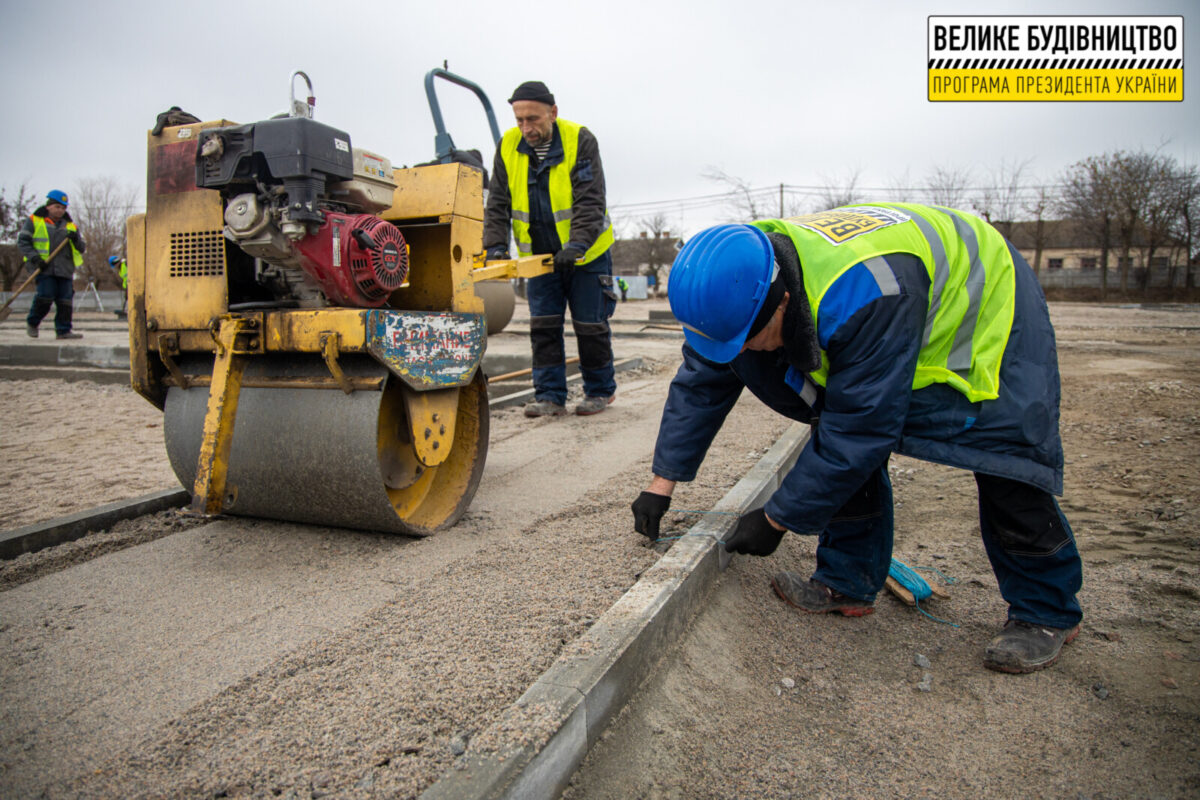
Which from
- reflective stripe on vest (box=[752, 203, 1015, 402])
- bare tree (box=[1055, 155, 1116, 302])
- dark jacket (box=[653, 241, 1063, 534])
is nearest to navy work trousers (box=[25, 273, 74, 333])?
dark jacket (box=[653, 241, 1063, 534])

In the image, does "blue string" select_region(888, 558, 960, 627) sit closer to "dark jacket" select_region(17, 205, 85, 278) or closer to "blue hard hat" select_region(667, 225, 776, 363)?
"blue hard hat" select_region(667, 225, 776, 363)

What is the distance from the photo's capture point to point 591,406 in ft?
18.3

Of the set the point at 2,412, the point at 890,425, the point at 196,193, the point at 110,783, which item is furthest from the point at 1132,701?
the point at 2,412

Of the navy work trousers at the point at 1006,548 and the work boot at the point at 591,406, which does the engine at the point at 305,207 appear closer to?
the navy work trousers at the point at 1006,548

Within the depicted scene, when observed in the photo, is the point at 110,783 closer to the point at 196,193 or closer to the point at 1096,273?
the point at 196,193

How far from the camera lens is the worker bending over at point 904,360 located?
6.49ft

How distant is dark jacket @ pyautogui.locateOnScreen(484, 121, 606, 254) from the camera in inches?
200

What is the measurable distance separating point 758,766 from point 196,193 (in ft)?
8.90

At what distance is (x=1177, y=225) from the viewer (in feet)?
103

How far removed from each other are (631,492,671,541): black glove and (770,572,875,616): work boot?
54cm

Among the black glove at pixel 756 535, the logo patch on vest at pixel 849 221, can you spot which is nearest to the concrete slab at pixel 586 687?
the black glove at pixel 756 535

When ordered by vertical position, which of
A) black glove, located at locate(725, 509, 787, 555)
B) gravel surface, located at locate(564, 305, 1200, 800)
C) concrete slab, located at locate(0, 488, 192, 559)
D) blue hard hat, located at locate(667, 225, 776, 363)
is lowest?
gravel surface, located at locate(564, 305, 1200, 800)

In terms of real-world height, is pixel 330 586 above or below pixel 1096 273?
below

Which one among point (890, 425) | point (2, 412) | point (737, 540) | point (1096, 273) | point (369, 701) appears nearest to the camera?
point (369, 701)
